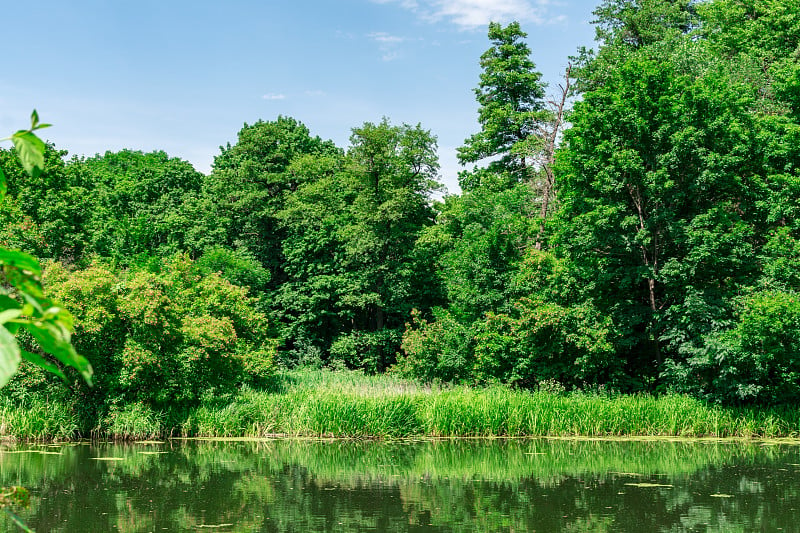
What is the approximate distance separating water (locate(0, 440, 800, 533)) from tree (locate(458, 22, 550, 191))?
63.6 feet

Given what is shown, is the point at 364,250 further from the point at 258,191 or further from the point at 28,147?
the point at 28,147

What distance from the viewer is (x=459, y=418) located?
19250 millimetres

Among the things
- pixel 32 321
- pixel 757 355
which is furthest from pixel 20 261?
pixel 757 355

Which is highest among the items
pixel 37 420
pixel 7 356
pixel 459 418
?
pixel 7 356

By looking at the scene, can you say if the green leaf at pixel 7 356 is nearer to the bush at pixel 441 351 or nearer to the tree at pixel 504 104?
the bush at pixel 441 351

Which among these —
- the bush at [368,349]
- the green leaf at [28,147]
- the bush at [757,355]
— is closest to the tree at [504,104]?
the bush at [368,349]

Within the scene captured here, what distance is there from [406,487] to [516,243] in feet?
55.4

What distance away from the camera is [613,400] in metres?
20.3

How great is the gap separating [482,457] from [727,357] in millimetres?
8017

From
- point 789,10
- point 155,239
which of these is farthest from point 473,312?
point 155,239

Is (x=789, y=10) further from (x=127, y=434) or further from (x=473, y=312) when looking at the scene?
(x=127, y=434)

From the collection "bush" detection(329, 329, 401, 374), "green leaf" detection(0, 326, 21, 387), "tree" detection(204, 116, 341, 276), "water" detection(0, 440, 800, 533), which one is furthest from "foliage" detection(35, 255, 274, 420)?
"green leaf" detection(0, 326, 21, 387)

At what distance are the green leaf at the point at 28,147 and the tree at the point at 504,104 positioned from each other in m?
32.8

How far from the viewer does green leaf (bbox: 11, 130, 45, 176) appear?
105cm
